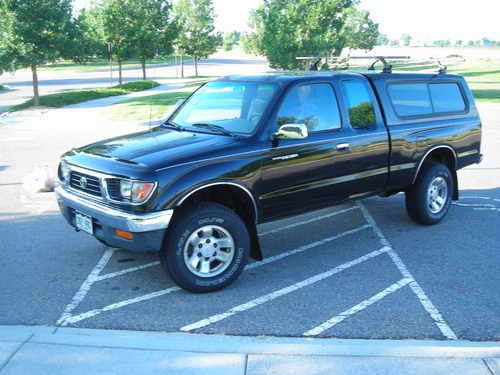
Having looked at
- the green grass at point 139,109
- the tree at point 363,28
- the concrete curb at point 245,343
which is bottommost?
the concrete curb at point 245,343

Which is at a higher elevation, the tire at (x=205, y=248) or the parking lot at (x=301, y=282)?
the tire at (x=205, y=248)

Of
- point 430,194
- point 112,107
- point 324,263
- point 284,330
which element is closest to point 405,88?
point 430,194

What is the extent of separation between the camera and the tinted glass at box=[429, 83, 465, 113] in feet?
23.2

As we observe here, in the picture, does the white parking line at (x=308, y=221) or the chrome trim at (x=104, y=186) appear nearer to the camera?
the chrome trim at (x=104, y=186)

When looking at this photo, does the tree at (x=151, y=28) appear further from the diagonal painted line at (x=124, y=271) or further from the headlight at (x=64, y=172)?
the diagonal painted line at (x=124, y=271)

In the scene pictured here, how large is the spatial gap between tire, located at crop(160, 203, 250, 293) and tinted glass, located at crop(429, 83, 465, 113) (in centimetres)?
348

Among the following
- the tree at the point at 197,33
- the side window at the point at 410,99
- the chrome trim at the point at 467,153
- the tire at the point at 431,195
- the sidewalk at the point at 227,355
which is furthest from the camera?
the tree at the point at 197,33

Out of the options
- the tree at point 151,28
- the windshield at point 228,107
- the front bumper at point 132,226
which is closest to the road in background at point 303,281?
the front bumper at point 132,226

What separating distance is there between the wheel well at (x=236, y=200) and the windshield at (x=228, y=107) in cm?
60

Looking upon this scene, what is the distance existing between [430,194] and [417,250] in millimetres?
1088

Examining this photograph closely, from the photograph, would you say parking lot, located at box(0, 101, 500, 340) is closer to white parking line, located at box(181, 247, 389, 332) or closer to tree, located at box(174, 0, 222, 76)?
white parking line, located at box(181, 247, 389, 332)

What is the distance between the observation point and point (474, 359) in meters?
3.70

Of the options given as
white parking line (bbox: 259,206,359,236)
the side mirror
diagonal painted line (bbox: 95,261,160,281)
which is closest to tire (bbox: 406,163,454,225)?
white parking line (bbox: 259,206,359,236)

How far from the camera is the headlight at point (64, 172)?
17.5 feet
